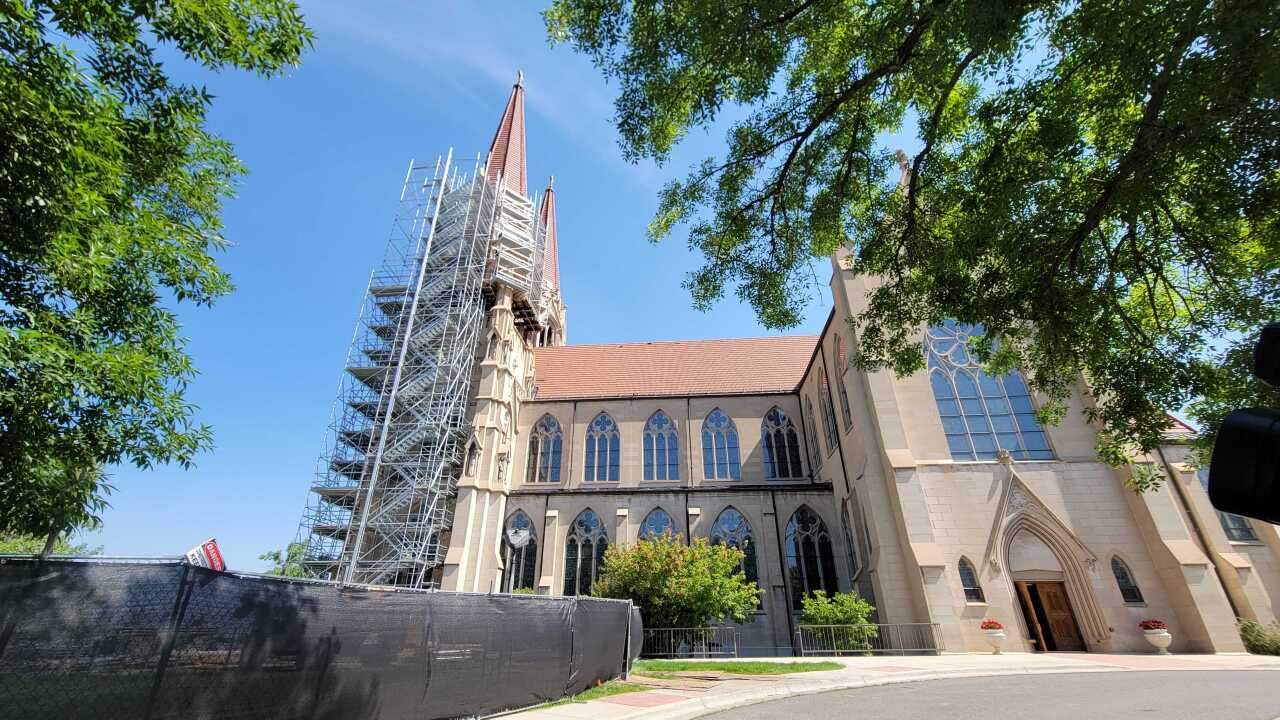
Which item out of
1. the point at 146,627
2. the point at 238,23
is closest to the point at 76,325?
the point at 238,23

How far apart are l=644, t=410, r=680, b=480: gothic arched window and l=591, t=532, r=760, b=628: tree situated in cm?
740

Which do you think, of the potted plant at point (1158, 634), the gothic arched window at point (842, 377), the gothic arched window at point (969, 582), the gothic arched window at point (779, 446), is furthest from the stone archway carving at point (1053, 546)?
the gothic arched window at point (779, 446)

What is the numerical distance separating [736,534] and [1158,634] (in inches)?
486

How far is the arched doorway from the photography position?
48.2 feet

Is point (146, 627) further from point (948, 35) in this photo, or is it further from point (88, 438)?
point (948, 35)

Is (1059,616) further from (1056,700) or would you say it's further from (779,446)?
(779,446)

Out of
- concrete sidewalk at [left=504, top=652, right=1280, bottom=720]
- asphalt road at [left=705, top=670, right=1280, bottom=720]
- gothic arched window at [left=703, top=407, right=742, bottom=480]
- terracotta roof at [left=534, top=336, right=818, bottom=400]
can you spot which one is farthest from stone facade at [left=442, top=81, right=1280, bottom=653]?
asphalt road at [left=705, top=670, right=1280, bottom=720]

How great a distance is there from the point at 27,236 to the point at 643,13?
273 inches

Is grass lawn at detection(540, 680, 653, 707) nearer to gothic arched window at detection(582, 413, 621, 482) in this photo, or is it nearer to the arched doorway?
the arched doorway

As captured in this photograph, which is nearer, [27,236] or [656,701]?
[27,236]

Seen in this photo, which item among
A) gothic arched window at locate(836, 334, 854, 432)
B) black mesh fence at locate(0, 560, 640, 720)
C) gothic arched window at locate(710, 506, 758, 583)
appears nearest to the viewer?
black mesh fence at locate(0, 560, 640, 720)

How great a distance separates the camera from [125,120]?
6.21 m

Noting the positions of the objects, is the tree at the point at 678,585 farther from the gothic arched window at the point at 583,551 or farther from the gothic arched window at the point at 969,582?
the gothic arched window at the point at 969,582

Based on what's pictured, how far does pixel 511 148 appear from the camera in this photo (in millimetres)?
34094
